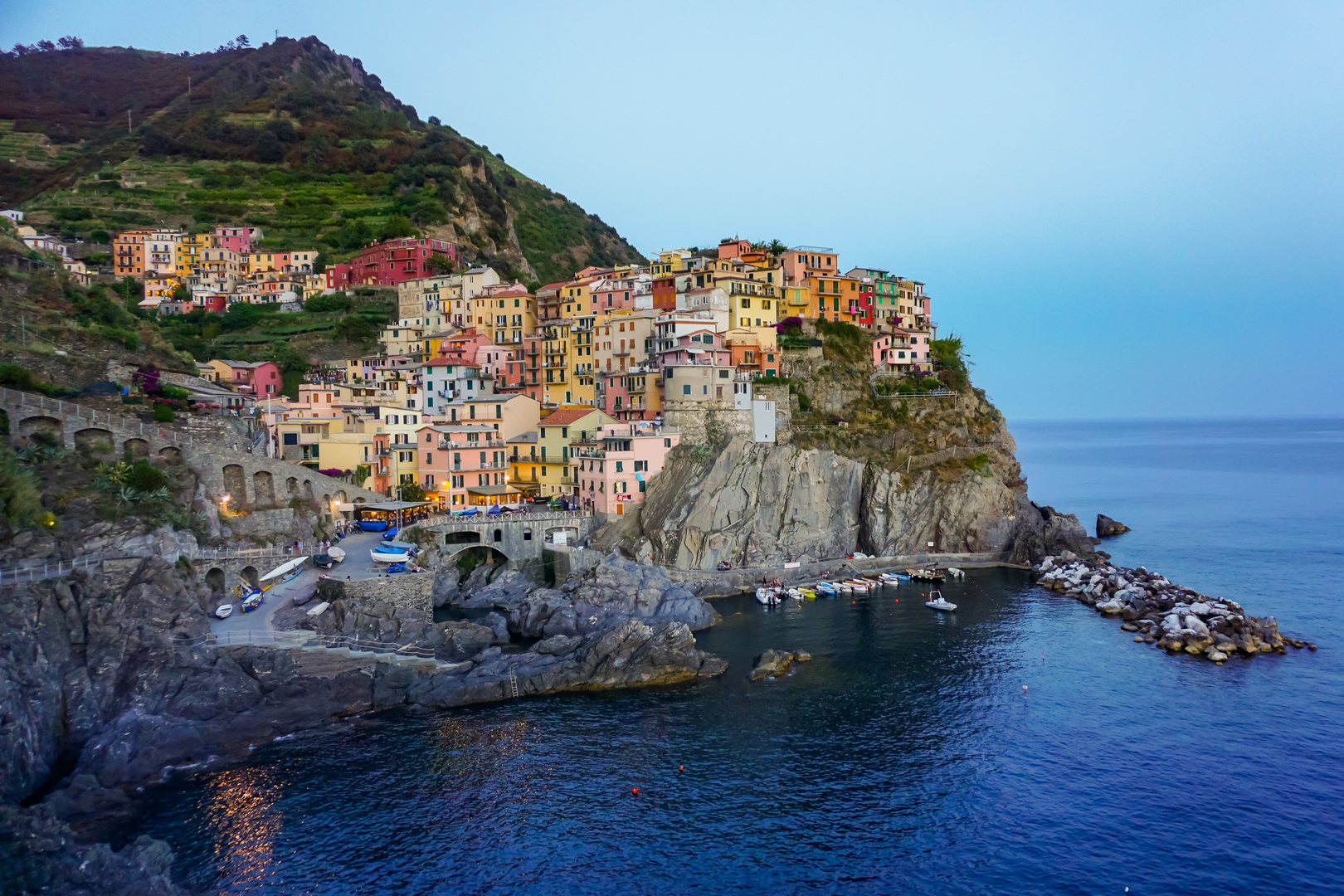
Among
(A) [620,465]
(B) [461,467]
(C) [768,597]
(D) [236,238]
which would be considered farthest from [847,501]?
(D) [236,238]

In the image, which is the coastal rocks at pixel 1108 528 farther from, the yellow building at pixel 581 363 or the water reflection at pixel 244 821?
the water reflection at pixel 244 821

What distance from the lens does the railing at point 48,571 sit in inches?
1331

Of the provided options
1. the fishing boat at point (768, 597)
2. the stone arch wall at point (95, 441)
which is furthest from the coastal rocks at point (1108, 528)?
the stone arch wall at point (95, 441)

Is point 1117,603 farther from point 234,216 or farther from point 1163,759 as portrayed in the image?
point 234,216

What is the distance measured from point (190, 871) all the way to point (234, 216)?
341ft

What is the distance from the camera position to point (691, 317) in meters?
68.0

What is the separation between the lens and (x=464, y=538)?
182 ft

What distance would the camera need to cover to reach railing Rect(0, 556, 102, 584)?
33.8 m

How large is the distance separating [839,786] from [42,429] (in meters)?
41.0

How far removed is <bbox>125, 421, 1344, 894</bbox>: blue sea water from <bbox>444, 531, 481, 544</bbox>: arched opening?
1633cm

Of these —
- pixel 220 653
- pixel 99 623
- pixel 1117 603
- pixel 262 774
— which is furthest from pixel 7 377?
pixel 1117 603

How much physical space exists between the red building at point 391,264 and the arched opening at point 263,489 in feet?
156

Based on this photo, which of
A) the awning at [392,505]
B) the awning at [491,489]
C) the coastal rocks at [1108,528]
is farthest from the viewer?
the coastal rocks at [1108,528]

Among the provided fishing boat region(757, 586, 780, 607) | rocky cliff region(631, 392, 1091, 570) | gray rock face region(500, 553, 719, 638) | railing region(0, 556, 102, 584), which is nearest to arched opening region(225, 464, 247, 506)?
railing region(0, 556, 102, 584)
